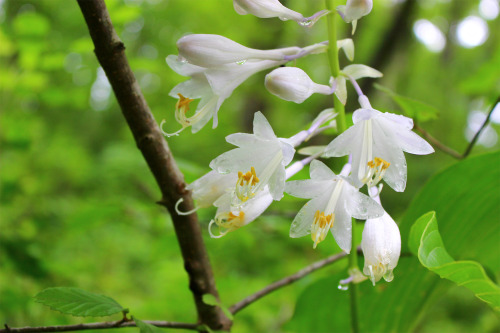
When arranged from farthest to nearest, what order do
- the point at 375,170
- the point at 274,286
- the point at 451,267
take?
the point at 274,286, the point at 375,170, the point at 451,267

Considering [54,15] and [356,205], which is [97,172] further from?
[356,205]

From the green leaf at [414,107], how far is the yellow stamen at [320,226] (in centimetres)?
42

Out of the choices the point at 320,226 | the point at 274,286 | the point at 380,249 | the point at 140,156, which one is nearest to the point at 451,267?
the point at 380,249

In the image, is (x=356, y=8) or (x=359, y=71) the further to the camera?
(x=359, y=71)

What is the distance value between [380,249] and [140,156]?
309 centimetres

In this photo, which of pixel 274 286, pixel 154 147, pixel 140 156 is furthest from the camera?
pixel 140 156

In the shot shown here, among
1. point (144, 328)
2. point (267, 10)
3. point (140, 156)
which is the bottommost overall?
point (140, 156)

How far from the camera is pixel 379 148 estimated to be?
803 mm

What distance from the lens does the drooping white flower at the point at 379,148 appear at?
0.75m

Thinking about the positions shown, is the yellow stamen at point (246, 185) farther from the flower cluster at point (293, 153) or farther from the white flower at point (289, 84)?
the white flower at point (289, 84)

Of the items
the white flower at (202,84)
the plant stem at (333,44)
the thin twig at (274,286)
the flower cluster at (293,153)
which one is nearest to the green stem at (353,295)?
the flower cluster at (293,153)

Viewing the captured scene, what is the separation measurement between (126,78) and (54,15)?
6.05m

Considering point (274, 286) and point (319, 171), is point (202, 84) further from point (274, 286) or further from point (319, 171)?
point (274, 286)

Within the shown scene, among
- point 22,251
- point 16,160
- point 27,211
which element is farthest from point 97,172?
point 22,251
